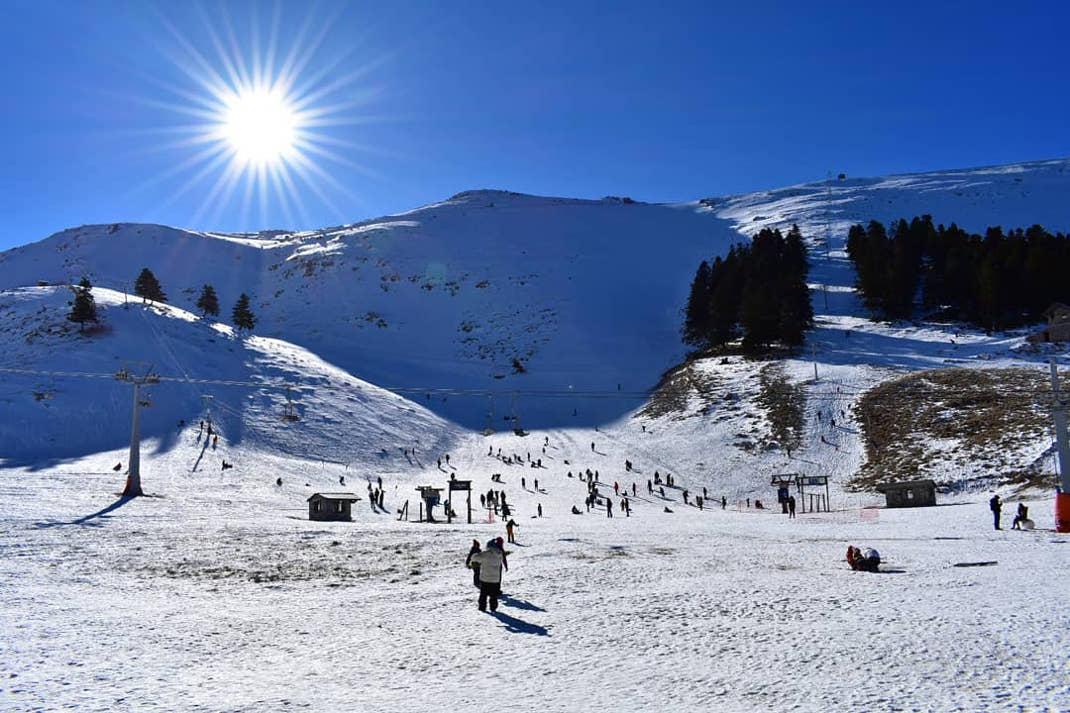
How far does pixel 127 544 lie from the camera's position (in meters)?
20.2

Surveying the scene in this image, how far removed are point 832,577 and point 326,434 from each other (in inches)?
1828

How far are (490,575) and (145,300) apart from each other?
81.1 m

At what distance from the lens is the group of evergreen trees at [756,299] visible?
2872 inches

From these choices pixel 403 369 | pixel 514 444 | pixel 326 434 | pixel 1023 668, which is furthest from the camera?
pixel 403 369

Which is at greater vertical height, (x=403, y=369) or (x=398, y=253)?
(x=398, y=253)

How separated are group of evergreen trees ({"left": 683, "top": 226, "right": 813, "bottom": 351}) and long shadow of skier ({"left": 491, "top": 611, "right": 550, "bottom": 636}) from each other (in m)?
64.7

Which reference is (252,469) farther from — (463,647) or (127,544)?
(463,647)

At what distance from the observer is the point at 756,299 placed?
7362cm

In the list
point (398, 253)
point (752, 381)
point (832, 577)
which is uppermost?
point (398, 253)

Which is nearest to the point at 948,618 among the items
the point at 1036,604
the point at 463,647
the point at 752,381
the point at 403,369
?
the point at 1036,604

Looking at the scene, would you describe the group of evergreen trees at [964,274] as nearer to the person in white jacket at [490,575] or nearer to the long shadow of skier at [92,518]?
the person in white jacket at [490,575]

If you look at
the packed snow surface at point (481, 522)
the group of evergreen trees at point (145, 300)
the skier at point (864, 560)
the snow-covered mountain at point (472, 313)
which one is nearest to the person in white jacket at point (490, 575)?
the packed snow surface at point (481, 522)

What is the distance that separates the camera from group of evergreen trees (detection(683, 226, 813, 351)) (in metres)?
72.9

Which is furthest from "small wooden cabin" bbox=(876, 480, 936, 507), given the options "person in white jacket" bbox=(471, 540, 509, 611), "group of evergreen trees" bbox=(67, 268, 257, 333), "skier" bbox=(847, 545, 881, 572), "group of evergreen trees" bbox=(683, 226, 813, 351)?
"group of evergreen trees" bbox=(67, 268, 257, 333)
